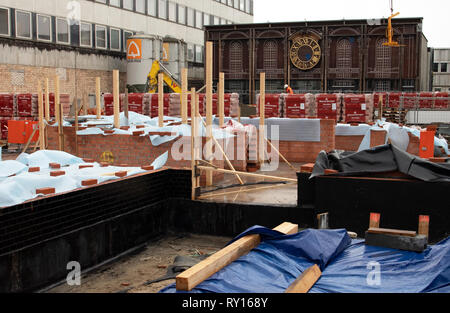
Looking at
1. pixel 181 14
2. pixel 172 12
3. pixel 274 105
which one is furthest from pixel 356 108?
pixel 181 14

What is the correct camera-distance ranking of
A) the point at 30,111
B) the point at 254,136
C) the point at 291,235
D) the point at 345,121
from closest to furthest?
the point at 291,235 < the point at 254,136 < the point at 345,121 < the point at 30,111

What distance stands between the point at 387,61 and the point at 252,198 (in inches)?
1200

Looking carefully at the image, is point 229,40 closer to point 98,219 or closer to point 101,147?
point 101,147

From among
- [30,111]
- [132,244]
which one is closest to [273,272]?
[132,244]

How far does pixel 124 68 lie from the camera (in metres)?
41.1

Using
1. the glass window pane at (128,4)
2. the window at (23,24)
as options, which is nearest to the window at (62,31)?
the window at (23,24)

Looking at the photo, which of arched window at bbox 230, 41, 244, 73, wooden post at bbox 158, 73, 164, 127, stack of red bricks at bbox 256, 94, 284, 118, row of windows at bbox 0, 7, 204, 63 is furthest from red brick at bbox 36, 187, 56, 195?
arched window at bbox 230, 41, 244, 73

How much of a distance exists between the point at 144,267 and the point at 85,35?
99.3 feet

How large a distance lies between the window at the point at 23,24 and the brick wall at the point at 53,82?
1922mm

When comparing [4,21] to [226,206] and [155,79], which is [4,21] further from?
[226,206]

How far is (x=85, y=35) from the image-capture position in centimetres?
3650

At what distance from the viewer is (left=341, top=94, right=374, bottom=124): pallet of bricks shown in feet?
67.8

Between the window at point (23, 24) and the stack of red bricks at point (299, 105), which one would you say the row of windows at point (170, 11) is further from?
the stack of red bricks at point (299, 105)

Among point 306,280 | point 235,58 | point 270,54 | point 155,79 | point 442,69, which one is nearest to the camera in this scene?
point 306,280
